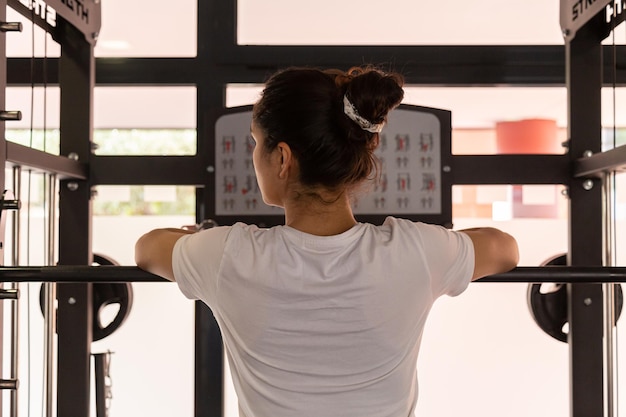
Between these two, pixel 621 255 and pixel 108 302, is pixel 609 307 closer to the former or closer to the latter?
pixel 621 255

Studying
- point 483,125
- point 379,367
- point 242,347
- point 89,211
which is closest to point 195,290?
point 242,347

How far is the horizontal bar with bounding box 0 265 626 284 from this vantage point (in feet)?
4.00

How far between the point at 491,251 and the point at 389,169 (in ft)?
2.84

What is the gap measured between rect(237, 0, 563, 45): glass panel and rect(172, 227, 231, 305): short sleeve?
48.9 inches

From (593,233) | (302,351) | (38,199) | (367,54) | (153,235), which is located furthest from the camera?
(38,199)

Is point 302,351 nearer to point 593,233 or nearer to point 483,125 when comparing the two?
point 593,233

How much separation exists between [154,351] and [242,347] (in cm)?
122

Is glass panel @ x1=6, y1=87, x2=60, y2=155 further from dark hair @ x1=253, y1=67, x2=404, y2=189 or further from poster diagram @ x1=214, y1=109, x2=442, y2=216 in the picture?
dark hair @ x1=253, y1=67, x2=404, y2=189

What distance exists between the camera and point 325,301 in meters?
0.99

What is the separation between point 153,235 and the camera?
1.15 meters

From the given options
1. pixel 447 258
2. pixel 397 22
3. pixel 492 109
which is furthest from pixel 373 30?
pixel 447 258

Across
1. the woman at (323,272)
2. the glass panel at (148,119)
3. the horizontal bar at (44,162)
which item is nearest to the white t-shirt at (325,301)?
the woman at (323,272)

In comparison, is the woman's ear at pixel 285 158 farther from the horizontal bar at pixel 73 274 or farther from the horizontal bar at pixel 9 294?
the horizontal bar at pixel 9 294

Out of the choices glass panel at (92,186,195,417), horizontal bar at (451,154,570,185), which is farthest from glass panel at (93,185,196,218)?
horizontal bar at (451,154,570,185)
